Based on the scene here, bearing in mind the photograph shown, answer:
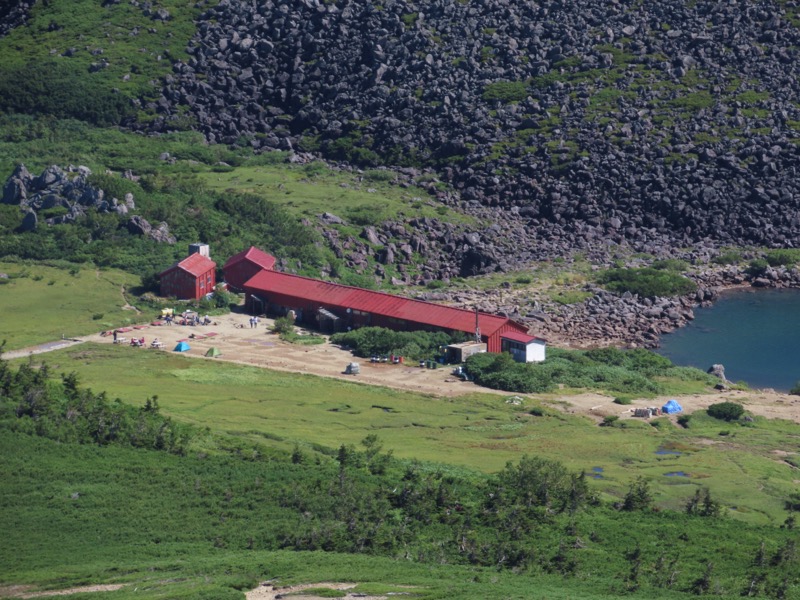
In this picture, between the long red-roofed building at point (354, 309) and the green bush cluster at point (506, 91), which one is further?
the green bush cluster at point (506, 91)

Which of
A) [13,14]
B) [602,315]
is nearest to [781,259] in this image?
[602,315]

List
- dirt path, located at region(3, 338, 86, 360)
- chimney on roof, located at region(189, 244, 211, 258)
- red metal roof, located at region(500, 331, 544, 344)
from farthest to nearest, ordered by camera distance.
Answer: chimney on roof, located at region(189, 244, 211, 258)
red metal roof, located at region(500, 331, 544, 344)
dirt path, located at region(3, 338, 86, 360)

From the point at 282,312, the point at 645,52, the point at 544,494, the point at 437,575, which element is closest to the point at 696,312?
the point at 282,312

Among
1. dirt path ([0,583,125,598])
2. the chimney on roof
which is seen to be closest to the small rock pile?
the chimney on roof

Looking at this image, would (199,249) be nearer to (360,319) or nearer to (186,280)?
(186,280)

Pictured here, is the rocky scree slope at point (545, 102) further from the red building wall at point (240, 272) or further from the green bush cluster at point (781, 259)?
the red building wall at point (240, 272)

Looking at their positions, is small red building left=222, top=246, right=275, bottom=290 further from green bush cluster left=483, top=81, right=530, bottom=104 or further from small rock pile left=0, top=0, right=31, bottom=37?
small rock pile left=0, top=0, right=31, bottom=37

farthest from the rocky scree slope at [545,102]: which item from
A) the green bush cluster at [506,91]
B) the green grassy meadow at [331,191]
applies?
the green grassy meadow at [331,191]
